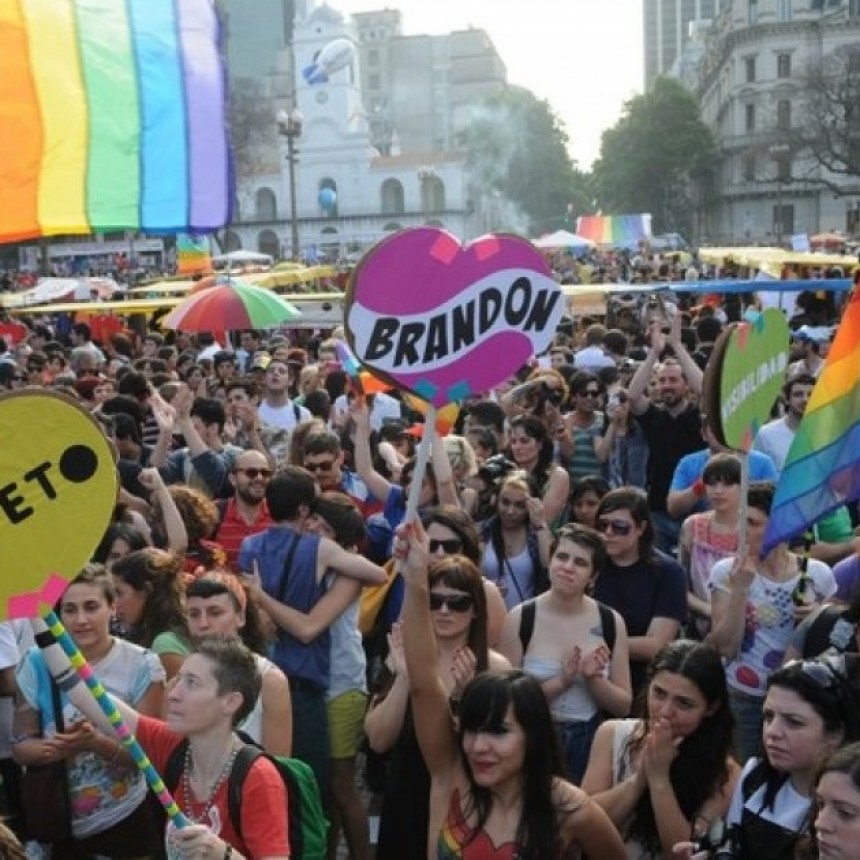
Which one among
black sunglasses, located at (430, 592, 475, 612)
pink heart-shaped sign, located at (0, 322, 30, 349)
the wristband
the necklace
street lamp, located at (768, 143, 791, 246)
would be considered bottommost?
the necklace

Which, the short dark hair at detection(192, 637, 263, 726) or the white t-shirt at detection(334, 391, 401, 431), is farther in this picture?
the white t-shirt at detection(334, 391, 401, 431)

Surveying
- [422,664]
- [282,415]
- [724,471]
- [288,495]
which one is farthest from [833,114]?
[422,664]

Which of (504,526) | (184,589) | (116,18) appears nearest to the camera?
(116,18)

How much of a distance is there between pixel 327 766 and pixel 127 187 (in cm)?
213

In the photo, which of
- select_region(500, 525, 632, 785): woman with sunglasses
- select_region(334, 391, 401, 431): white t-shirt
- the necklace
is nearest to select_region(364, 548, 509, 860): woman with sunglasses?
select_region(500, 525, 632, 785): woman with sunglasses

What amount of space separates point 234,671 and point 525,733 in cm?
73

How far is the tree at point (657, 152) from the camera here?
224 feet

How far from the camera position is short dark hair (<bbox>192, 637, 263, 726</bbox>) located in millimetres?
2908

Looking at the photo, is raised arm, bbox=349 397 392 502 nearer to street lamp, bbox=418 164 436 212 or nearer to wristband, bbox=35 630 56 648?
wristband, bbox=35 630 56 648

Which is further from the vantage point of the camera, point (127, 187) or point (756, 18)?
point (756, 18)

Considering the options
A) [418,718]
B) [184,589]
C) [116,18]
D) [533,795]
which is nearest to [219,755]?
[418,718]

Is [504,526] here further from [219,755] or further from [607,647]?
[219,755]

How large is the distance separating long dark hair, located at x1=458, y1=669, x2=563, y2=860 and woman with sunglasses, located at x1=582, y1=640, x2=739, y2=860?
0.93 ft

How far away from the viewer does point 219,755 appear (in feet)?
9.39
